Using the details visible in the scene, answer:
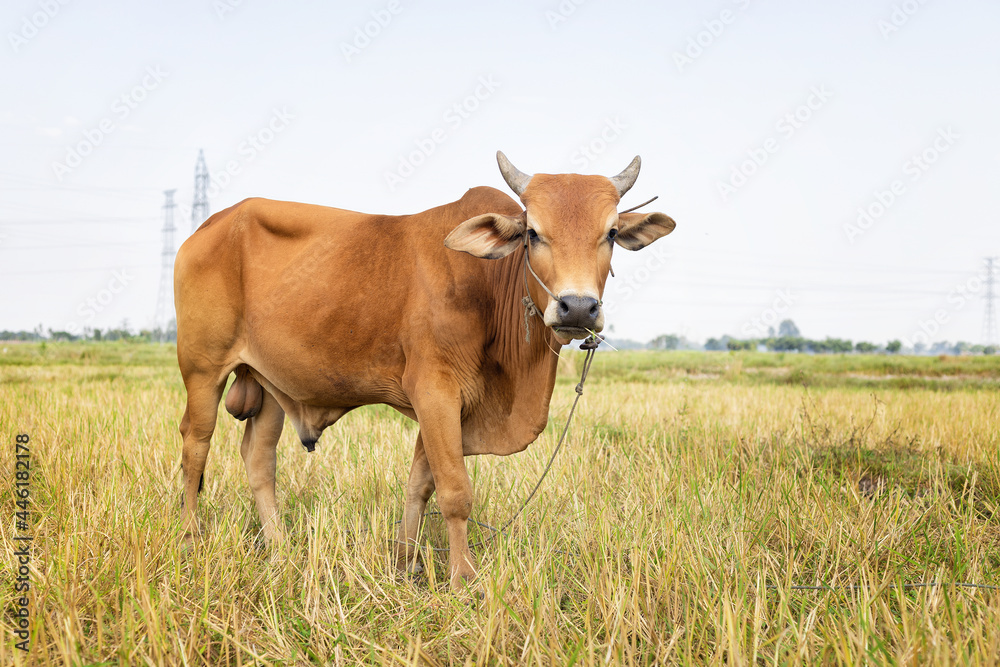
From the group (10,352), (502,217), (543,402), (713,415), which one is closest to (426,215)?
(502,217)

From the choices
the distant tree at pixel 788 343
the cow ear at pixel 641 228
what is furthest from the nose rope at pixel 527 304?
the distant tree at pixel 788 343

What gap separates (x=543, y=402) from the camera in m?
3.36

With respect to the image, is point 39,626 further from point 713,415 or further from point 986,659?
point 713,415

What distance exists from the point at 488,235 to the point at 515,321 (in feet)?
1.66

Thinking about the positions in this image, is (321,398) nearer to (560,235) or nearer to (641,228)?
(560,235)

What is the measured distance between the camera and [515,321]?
333 centimetres

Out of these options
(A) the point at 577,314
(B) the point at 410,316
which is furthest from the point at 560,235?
(B) the point at 410,316

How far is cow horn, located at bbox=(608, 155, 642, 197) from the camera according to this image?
3240mm

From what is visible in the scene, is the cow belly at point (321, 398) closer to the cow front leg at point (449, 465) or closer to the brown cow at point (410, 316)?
the brown cow at point (410, 316)

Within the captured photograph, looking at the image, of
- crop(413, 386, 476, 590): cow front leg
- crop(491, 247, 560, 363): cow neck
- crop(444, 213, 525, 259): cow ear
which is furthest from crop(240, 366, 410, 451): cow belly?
crop(444, 213, 525, 259): cow ear

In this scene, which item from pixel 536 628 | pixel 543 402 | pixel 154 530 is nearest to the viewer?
pixel 536 628

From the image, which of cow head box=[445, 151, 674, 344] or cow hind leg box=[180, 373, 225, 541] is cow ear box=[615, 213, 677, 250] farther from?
cow hind leg box=[180, 373, 225, 541]

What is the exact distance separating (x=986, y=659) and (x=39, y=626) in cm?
296

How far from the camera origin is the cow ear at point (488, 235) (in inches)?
117
